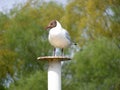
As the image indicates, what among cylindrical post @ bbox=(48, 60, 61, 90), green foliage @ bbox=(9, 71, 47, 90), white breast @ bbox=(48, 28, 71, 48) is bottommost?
green foliage @ bbox=(9, 71, 47, 90)

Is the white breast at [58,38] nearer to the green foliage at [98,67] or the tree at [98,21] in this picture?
the green foliage at [98,67]

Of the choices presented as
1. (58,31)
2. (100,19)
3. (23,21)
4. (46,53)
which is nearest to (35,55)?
(46,53)

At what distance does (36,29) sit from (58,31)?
8715 mm

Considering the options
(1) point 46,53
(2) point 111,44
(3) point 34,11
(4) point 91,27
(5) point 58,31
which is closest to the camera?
(5) point 58,31

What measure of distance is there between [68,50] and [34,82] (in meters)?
1.65

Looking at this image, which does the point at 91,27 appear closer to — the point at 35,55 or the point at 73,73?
the point at 73,73

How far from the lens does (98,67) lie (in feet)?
36.7

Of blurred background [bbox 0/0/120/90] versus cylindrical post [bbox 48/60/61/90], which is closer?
cylindrical post [bbox 48/60/61/90]

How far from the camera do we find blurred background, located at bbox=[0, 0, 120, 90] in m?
11.2

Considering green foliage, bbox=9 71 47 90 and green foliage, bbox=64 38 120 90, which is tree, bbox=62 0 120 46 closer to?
green foliage, bbox=64 38 120 90

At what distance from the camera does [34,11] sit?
14.4m

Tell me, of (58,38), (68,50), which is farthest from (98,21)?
(58,38)

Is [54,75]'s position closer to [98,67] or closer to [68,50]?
[98,67]

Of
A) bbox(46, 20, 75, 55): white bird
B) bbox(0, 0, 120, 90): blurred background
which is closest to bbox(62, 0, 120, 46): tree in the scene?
bbox(0, 0, 120, 90): blurred background
